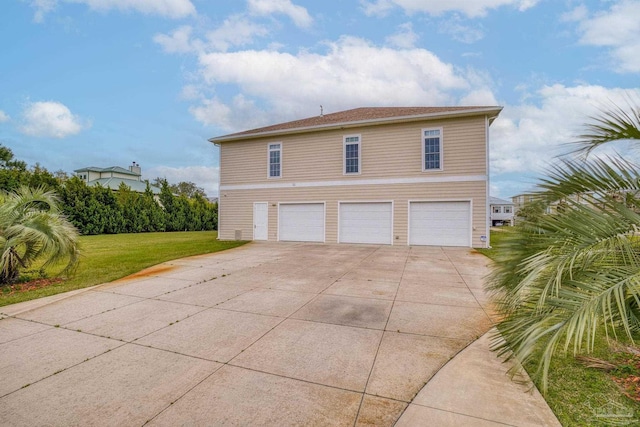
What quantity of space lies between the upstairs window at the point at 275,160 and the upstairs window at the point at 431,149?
6903 mm

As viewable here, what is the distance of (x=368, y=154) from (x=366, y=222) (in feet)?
10.3

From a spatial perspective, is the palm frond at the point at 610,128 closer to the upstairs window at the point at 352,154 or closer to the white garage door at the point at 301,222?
the upstairs window at the point at 352,154

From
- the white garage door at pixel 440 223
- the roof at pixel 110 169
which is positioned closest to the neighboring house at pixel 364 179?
the white garage door at pixel 440 223

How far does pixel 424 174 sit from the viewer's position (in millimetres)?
12344

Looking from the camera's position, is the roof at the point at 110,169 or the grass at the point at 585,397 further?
the roof at the point at 110,169

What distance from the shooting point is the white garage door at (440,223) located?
11902mm

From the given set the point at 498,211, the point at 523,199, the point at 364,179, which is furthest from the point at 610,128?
the point at 498,211

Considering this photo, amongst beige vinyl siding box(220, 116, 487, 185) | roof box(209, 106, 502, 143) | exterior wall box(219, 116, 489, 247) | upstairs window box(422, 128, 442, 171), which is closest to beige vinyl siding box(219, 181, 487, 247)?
exterior wall box(219, 116, 489, 247)

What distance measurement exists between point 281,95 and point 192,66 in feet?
20.9

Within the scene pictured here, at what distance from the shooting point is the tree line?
17102mm

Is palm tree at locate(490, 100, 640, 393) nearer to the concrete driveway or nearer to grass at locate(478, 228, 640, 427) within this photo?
grass at locate(478, 228, 640, 427)

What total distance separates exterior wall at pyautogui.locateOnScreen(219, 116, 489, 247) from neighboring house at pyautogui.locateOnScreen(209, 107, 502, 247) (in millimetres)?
42

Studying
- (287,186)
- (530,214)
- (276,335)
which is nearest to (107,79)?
(287,186)

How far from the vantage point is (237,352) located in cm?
298
